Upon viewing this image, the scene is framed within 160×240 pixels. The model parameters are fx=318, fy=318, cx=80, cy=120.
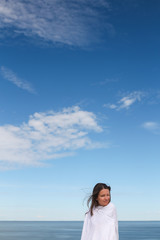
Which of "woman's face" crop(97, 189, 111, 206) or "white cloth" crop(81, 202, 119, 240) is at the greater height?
"woman's face" crop(97, 189, 111, 206)

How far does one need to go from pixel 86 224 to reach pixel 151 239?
63.9 metres

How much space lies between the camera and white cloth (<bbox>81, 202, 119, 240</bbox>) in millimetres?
4438

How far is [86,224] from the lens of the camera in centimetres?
481

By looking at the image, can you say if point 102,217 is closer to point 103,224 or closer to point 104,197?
point 103,224

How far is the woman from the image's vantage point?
4449 mm

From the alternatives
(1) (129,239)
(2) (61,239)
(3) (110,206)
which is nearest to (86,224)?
(3) (110,206)

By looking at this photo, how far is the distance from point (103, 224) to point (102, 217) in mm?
96

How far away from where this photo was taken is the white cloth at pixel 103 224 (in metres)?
4.44

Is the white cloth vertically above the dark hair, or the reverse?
the dark hair

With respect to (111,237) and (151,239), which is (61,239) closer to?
(151,239)

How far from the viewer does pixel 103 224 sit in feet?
14.8

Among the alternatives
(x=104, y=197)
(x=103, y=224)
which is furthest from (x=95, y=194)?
(x=103, y=224)

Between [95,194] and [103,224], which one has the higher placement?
[95,194]

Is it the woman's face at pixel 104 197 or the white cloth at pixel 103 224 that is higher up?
the woman's face at pixel 104 197
